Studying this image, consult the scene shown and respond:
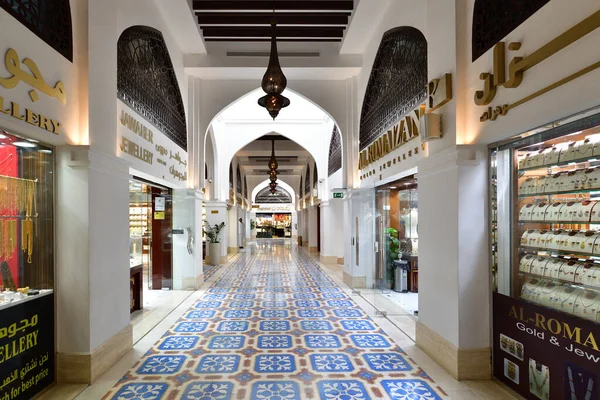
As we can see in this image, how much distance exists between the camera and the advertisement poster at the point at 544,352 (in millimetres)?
2525

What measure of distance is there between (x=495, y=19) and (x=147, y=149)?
440 cm

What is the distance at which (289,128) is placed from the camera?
1291 cm

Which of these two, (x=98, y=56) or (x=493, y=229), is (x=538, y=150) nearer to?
(x=493, y=229)

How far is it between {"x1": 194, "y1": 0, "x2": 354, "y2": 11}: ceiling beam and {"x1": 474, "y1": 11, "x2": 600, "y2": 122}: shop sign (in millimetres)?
3614

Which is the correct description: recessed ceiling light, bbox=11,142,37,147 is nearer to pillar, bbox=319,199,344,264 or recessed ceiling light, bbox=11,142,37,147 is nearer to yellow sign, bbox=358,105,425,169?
yellow sign, bbox=358,105,425,169

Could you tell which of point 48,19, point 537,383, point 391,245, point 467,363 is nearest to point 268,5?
point 48,19

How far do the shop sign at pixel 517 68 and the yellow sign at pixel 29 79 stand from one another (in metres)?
3.58

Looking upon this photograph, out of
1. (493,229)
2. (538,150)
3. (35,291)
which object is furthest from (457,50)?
(35,291)

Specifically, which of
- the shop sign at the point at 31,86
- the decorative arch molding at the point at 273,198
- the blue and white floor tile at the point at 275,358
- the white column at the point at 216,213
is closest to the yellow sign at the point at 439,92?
the blue and white floor tile at the point at 275,358

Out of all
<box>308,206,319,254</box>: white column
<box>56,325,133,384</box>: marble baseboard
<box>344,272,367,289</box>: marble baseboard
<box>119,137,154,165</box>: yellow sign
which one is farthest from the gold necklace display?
<box>308,206,319,254</box>: white column

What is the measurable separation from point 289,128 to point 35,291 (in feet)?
33.9

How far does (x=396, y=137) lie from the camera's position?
5543 mm

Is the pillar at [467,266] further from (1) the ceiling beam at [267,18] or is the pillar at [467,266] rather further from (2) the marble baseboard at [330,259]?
(2) the marble baseboard at [330,259]

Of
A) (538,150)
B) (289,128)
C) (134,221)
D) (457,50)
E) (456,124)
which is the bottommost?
(134,221)
